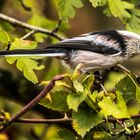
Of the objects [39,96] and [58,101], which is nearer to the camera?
[39,96]

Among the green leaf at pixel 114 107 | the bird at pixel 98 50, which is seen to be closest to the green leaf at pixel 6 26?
the bird at pixel 98 50

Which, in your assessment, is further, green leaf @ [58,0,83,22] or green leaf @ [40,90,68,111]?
green leaf @ [58,0,83,22]

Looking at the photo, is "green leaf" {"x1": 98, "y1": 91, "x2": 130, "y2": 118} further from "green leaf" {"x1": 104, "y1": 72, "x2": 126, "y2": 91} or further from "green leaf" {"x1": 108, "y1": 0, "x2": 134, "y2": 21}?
"green leaf" {"x1": 104, "y1": 72, "x2": 126, "y2": 91}

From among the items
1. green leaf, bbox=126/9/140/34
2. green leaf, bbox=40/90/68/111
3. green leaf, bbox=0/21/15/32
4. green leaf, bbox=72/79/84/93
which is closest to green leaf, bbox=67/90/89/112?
green leaf, bbox=72/79/84/93

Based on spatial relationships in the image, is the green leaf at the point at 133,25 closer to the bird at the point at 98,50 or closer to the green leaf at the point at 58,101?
the bird at the point at 98,50

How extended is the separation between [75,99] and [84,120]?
0.11 m

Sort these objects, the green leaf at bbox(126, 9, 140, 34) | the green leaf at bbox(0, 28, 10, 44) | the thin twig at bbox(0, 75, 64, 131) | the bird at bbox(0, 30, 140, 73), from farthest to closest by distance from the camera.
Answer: the bird at bbox(0, 30, 140, 73), the green leaf at bbox(126, 9, 140, 34), the green leaf at bbox(0, 28, 10, 44), the thin twig at bbox(0, 75, 64, 131)

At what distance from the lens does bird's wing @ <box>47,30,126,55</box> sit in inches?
119

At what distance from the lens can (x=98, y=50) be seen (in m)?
3.08

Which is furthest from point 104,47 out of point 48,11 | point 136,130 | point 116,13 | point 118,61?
point 48,11

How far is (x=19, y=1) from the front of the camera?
368 centimetres

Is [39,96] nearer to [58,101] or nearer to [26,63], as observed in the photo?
[58,101]

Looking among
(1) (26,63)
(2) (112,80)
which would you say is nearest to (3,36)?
(1) (26,63)

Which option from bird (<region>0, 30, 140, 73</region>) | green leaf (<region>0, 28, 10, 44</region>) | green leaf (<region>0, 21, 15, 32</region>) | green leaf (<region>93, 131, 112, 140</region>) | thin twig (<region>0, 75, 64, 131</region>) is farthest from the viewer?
green leaf (<region>0, 21, 15, 32</region>)
